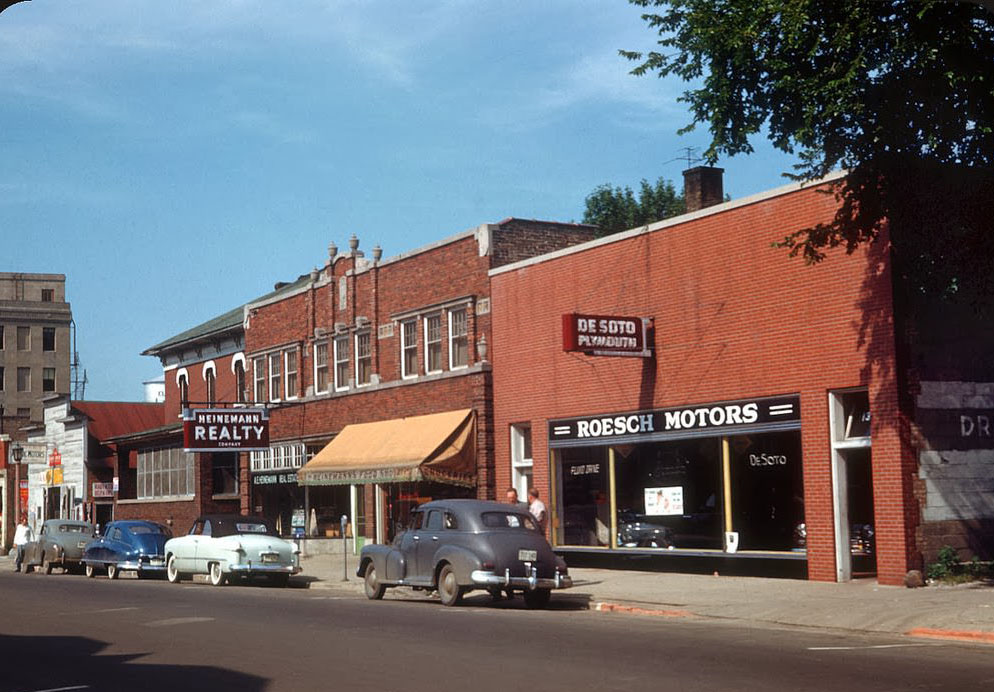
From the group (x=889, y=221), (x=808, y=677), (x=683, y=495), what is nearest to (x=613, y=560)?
(x=683, y=495)

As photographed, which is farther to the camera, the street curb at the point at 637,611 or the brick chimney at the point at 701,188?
the brick chimney at the point at 701,188

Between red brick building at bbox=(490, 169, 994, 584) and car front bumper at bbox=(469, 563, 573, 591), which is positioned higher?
red brick building at bbox=(490, 169, 994, 584)

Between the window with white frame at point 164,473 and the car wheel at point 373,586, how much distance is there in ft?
80.4

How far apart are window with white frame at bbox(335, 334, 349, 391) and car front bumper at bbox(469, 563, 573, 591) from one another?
58.8 ft

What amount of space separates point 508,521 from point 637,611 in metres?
2.58

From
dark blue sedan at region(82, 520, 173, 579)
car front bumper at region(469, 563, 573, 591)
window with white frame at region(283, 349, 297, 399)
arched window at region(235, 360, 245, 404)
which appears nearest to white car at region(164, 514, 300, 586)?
dark blue sedan at region(82, 520, 173, 579)

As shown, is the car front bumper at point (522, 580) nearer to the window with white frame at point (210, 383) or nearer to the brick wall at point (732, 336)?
the brick wall at point (732, 336)

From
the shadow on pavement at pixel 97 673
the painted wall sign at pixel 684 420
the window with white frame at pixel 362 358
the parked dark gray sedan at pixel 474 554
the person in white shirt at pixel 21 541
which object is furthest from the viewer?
the person in white shirt at pixel 21 541

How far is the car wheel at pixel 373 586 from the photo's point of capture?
75.0 feet

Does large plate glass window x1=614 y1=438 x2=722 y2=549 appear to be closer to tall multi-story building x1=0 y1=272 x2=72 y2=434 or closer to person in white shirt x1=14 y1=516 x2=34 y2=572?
person in white shirt x1=14 y1=516 x2=34 y2=572

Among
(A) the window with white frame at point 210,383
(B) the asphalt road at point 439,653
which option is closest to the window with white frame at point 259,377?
(A) the window with white frame at point 210,383

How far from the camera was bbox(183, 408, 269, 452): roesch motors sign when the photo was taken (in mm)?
36656

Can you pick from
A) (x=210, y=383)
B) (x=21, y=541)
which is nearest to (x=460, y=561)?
(x=21, y=541)

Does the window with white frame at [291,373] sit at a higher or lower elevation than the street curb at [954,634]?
higher
